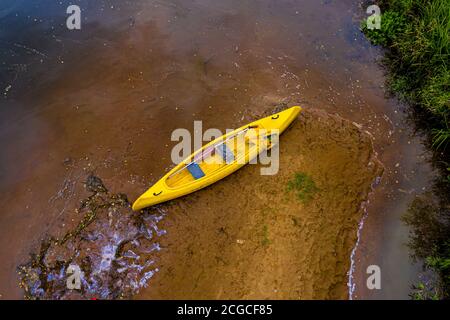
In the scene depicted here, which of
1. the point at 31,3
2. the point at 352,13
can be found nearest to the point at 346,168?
the point at 352,13

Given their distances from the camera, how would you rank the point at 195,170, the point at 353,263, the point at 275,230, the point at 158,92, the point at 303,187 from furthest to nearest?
the point at 158,92, the point at 303,187, the point at 195,170, the point at 275,230, the point at 353,263

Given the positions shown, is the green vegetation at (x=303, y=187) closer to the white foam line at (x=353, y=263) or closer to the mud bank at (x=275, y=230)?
the mud bank at (x=275, y=230)

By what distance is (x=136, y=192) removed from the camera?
892 cm

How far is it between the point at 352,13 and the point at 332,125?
4.42 m

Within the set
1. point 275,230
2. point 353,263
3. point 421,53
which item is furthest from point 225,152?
point 421,53

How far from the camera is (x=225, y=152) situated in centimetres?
892

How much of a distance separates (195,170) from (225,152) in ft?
2.77

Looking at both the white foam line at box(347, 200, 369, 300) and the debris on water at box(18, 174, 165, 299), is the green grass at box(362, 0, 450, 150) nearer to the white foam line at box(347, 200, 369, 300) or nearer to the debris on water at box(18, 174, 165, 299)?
the white foam line at box(347, 200, 369, 300)

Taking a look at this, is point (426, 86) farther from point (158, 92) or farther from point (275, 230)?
point (158, 92)

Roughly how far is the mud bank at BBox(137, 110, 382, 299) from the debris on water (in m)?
0.35

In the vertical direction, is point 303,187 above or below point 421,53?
below

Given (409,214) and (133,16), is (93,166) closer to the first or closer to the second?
(133,16)

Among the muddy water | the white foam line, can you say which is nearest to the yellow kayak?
the muddy water

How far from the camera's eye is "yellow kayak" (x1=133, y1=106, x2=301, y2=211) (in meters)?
8.41
